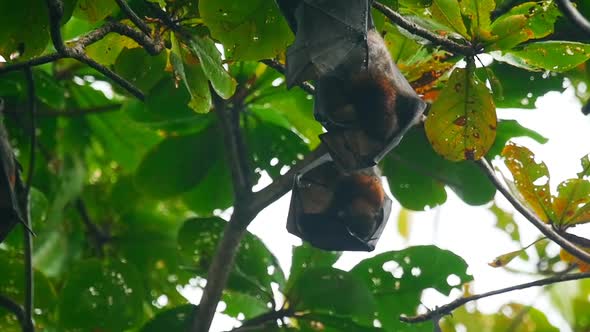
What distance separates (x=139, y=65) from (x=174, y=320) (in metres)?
0.68

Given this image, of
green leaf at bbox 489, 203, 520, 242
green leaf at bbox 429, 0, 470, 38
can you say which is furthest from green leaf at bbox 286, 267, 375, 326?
green leaf at bbox 489, 203, 520, 242

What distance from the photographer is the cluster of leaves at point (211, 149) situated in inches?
76.4

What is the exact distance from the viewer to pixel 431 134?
199 centimetres

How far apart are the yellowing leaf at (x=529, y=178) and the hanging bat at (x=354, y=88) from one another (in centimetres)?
44

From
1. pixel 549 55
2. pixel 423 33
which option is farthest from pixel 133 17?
pixel 549 55

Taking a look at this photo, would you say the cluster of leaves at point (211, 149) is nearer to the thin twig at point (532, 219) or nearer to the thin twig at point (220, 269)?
the thin twig at point (532, 219)

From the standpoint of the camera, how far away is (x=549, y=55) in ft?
6.39

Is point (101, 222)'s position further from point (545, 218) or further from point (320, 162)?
point (545, 218)

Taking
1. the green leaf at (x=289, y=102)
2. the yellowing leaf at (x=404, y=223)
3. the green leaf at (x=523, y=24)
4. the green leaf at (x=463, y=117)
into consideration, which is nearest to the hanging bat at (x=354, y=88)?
the green leaf at (x=463, y=117)

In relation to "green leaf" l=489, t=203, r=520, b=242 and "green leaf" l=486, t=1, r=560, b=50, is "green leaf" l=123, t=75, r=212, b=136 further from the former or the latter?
"green leaf" l=489, t=203, r=520, b=242

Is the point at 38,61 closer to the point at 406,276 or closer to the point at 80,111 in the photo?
the point at 406,276

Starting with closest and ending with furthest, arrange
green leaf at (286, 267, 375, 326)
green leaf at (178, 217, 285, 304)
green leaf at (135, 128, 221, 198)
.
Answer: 1. green leaf at (286, 267, 375, 326)
2. green leaf at (178, 217, 285, 304)
3. green leaf at (135, 128, 221, 198)

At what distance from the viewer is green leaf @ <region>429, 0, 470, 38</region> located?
1885mm

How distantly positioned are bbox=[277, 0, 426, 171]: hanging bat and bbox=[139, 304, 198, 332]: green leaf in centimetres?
76
